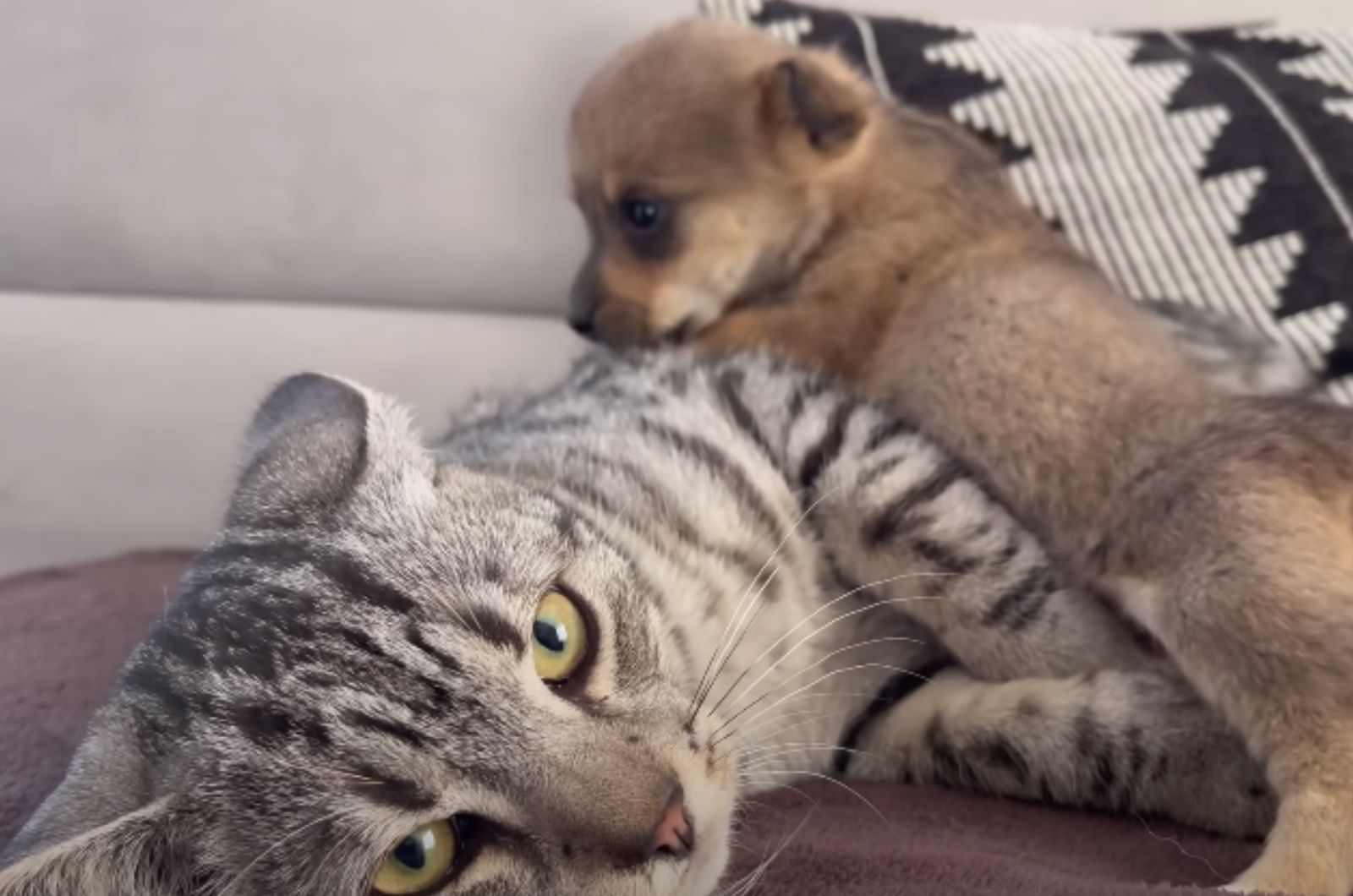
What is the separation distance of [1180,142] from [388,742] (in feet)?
4.69

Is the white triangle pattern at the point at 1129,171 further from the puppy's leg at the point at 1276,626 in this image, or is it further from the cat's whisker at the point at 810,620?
the cat's whisker at the point at 810,620

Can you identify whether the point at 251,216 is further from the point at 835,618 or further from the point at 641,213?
the point at 835,618

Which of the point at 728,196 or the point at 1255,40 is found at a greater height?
the point at 1255,40

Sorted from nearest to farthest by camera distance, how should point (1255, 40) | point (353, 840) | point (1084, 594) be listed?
point (353, 840), point (1084, 594), point (1255, 40)

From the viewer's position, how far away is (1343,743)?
3.14 ft

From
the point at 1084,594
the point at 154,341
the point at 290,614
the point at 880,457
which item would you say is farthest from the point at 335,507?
the point at 154,341

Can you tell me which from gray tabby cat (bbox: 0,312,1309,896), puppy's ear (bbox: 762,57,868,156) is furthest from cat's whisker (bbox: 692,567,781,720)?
puppy's ear (bbox: 762,57,868,156)

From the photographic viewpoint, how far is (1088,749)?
3.59ft

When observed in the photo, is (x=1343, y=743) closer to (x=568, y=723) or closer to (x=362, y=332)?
(x=568, y=723)

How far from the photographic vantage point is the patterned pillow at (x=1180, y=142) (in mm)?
1630

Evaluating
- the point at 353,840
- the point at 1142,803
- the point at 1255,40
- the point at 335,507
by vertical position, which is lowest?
the point at 1142,803

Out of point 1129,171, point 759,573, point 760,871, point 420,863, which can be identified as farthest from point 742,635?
point 1129,171

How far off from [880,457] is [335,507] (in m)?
0.59

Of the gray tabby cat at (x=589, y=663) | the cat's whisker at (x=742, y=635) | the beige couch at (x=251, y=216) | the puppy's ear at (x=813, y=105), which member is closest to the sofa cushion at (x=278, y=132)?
the beige couch at (x=251, y=216)
